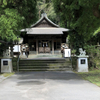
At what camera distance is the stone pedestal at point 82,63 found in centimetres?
1134

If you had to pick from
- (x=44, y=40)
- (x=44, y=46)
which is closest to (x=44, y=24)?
(x=44, y=40)

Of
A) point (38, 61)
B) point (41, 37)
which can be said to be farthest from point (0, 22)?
point (41, 37)

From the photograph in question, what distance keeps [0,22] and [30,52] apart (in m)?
13.7

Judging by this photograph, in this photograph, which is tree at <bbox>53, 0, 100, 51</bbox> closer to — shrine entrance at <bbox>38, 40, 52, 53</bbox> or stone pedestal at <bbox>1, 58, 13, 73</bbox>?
stone pedestal at <bbox>1, 58, 13, 73</bbox>

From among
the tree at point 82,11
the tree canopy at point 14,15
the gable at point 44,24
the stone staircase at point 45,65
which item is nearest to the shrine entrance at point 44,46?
the gable at point 44,24

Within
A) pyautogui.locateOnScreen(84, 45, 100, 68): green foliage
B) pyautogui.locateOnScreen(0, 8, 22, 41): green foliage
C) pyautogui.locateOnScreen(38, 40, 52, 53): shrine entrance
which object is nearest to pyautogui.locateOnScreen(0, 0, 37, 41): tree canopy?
pyautogui.locateOnScreen(0, 8, 22, 41): green foliage

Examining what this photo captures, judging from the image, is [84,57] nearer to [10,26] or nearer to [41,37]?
[10,26]

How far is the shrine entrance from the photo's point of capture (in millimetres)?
22125

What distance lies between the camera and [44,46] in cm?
2281

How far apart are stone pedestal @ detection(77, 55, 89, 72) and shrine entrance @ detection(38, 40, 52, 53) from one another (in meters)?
11.0

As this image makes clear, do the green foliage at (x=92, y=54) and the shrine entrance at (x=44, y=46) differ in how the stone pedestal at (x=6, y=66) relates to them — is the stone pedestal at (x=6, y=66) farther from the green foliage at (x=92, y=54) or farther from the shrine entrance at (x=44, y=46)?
the shrine entrance at (x=44, y=46)

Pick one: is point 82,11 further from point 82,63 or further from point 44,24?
point 44,24

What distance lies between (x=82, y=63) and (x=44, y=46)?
1200cm

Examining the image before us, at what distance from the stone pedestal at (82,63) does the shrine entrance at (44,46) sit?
11.0m
